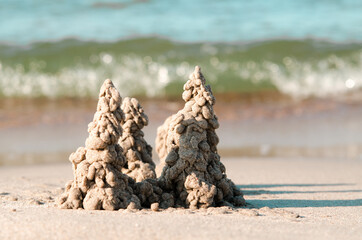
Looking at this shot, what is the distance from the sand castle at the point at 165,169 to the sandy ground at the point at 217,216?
18 cm

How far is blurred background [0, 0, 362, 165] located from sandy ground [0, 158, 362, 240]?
2.77m

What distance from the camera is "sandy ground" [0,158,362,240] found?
4230 millimetres

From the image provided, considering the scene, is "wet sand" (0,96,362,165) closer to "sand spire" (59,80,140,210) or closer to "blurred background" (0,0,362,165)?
"blurred background" (0,0,362,165)

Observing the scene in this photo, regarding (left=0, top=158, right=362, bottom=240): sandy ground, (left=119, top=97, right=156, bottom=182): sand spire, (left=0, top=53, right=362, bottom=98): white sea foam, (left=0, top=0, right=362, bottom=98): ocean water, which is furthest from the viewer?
(left=0, top=0, right=362, bottom=98): ocean water

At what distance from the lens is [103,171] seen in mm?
4910

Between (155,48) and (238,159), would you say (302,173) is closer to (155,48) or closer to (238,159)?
(238,159)

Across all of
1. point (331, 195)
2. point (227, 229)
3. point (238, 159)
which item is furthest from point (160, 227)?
point (238, 159)

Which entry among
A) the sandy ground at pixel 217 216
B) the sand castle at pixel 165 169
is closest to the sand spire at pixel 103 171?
the sand castle at pixel 165 169

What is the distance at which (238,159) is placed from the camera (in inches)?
369

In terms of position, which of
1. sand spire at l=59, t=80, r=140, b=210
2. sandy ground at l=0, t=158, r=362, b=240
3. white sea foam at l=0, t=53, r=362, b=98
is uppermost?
white sea foam at l=0, t=53, r=362, b=98

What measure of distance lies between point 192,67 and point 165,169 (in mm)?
13848

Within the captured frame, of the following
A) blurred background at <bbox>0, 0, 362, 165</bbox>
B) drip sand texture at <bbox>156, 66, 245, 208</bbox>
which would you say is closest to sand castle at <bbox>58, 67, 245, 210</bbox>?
drip sand texture at <bbox>156, 66, 245, 208</bbox>

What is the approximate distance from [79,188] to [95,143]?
0.40m

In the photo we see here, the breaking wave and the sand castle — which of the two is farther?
the breaking wave
